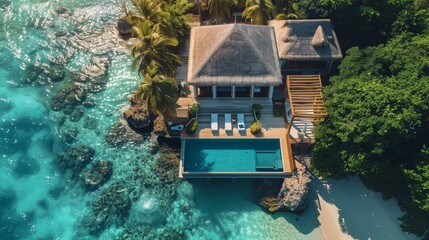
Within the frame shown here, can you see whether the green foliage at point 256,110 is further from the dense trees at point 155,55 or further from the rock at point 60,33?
the rock at point 60,33

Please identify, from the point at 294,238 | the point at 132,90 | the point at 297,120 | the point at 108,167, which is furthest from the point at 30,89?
the point at 294,238

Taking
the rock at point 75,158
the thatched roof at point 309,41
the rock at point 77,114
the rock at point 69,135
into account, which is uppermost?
the thatched roof at point 309,41

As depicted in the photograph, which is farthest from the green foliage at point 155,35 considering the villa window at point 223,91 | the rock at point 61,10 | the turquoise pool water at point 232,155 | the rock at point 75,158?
the rock at point 61,10

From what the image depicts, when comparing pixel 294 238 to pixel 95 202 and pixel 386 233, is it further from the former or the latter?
pixel 95 202

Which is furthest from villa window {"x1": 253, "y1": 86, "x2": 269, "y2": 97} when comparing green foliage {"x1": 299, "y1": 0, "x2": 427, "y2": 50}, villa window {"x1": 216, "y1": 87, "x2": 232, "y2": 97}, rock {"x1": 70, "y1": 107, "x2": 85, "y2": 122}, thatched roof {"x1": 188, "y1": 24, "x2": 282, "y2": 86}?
rock {"x1": 70, "y1": 107, "x2": 85, "y2": 122}

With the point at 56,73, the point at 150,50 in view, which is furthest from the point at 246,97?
the point at 56,73

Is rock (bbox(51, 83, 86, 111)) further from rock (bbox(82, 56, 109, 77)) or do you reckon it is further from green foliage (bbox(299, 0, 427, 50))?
green foliage (bbox(299, 0, 427, 50))
